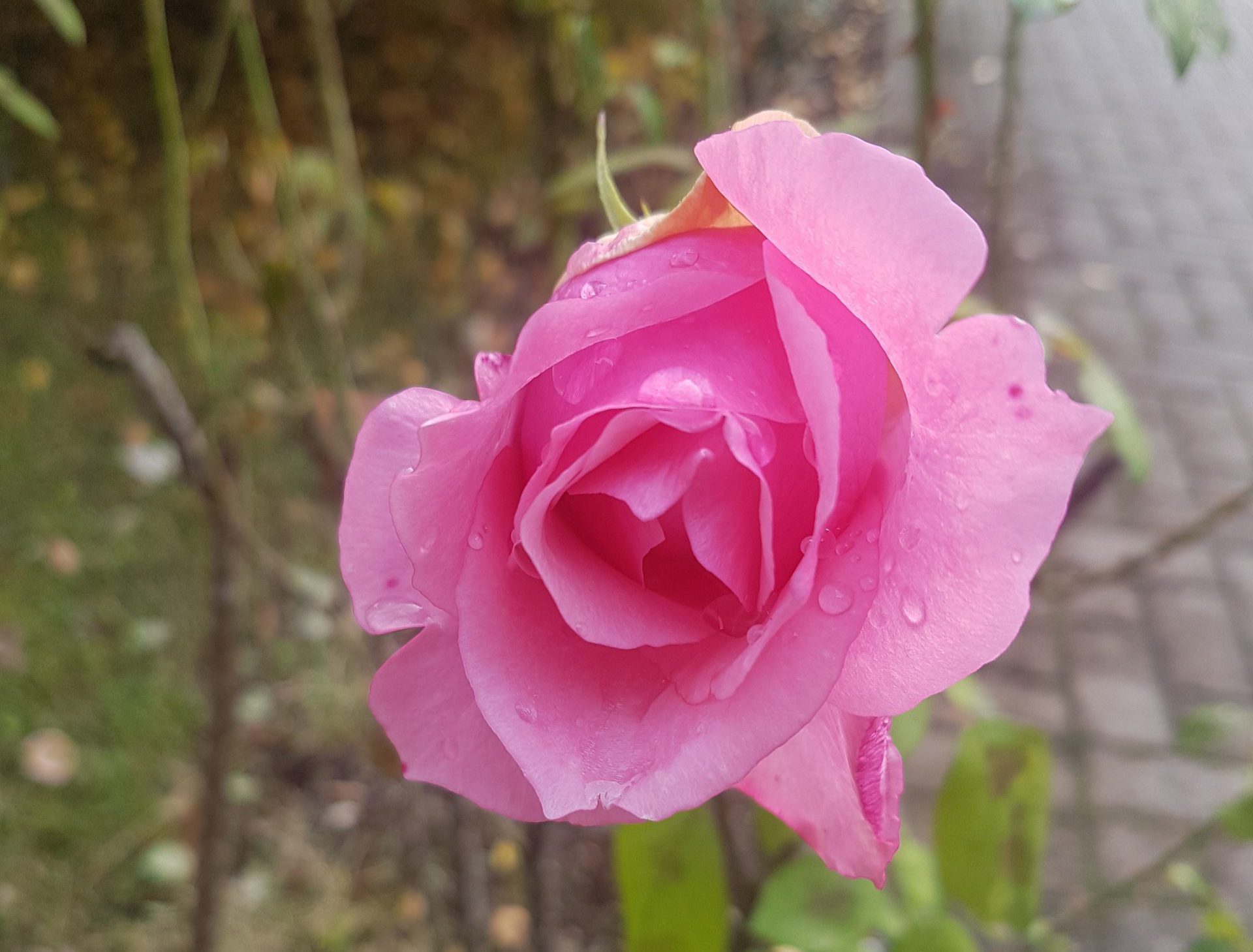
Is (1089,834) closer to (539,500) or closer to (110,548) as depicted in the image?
(539,500)

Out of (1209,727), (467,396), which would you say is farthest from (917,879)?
(467,396)

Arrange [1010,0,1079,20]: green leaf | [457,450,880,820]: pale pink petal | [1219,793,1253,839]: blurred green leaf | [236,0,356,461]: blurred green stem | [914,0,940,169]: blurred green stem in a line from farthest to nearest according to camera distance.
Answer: [236,0,356,461]: blurred green stem, [1219,793,1253,839]: blurred green leaf, [914,0,940,169]: blurred green stem, [1010,0,1079,20]: green leaf, [457,450,880,820]: pale pink petal

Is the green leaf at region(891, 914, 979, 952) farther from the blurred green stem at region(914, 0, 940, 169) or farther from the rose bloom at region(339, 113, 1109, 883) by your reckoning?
the blurred green stem at region(914, 0, 940, 169)

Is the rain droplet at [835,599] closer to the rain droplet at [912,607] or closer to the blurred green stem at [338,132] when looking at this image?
the rain droplet at [912,607]

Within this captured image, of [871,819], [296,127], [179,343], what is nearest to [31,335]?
[179,343]

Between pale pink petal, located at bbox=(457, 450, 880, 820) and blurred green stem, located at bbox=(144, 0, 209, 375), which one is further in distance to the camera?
blurred green stem, located at bbox=(144, 0, 209, 375)

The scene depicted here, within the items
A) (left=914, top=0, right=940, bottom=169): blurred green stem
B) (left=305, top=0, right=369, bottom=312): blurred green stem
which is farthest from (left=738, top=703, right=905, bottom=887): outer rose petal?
(left=305, top=0, right=369, bottom=312): blurred green stem
